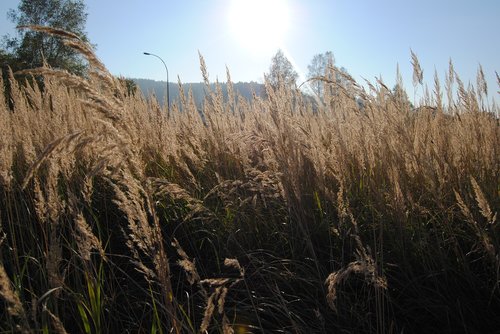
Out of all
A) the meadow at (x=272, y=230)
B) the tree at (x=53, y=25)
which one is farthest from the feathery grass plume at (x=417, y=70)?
the tree at (x=53, y=25)

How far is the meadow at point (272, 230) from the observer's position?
1.24 meters

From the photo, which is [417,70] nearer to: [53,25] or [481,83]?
[481,83]

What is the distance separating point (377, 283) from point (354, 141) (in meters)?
1.34

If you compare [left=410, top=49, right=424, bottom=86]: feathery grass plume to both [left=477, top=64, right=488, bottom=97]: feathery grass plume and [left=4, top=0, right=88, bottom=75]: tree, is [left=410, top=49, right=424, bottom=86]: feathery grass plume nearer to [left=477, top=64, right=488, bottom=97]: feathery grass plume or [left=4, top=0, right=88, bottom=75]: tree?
[left=477, top=64, right=488, bottom=97]: feathery grass plume

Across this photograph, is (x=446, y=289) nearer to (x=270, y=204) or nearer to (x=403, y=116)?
(x=403, y=116)

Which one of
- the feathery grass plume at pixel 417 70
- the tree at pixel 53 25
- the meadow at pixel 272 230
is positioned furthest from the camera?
the tree at pixel 53 25

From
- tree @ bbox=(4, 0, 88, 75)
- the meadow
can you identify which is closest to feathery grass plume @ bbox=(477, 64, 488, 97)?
the meadow

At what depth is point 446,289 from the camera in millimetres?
1643

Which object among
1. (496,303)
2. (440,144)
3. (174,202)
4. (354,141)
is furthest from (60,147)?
(440,144)

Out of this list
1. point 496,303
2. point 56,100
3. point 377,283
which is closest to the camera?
point 377,283

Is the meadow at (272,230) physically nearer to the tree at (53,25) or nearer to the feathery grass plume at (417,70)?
the feathery grass plume at (417,70)

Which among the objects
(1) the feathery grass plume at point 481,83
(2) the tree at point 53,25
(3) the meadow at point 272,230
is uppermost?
(2) the tree at point 53,25

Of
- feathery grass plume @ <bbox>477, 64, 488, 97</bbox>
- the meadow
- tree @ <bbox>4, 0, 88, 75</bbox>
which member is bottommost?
the meadow

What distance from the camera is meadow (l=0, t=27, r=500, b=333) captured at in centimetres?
124
